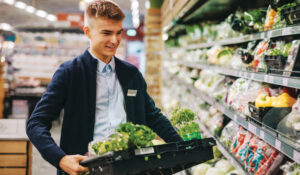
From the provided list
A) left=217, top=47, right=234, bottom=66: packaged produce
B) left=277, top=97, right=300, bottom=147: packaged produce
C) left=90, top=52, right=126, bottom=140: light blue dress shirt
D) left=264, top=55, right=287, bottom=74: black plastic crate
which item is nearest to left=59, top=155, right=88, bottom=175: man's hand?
left=90, top=52, right=126, bottom=140: light blue dress shirt

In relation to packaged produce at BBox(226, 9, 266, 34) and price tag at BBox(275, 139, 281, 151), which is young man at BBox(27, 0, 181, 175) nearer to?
price tag at BBox(275, 139, 281, 151)

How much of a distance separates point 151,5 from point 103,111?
265 inches

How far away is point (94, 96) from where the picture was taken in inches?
64.2

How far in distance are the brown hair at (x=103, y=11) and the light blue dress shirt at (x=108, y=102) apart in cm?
28

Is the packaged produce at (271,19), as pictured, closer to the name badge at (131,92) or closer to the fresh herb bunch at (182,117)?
the fresh herb bunch at (182,117)

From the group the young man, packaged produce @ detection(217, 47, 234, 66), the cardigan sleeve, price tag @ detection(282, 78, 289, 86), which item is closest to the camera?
the cardigan sleeve

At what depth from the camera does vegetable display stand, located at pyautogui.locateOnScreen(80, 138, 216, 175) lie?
3.65 ft

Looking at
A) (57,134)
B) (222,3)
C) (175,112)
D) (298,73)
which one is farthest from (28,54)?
(298,73)

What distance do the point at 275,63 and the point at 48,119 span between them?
1337 mm

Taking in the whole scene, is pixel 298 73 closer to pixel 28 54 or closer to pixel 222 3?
pixel 222 3

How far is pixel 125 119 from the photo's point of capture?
172cm

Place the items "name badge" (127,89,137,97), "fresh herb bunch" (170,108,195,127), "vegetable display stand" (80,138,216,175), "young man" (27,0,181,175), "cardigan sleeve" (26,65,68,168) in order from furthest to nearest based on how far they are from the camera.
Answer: "fresh herb bunch" (170,108,195,127), "name badge" (127,89,137,97), "young man" (27,0,181,175), "cardigan sleeve" (26,65,68,168), "vegetable display stand" (80,138,216,175)

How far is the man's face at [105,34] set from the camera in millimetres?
1524

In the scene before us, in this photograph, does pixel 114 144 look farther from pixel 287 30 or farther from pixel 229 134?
pixel 229 134
